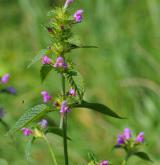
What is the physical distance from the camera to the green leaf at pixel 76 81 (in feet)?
6.01

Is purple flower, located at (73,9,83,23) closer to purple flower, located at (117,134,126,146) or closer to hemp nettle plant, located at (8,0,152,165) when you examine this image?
hemp nettle plant, located at (8,0,152,165)

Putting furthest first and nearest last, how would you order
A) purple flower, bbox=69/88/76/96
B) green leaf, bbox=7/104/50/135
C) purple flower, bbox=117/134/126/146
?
purple flower, bbox=117/134/126/146 → purple flower, bbox=69/88/76/96 → green leaf, bbox=7/104/50/135

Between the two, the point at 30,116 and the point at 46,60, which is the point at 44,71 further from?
the point at 30,116

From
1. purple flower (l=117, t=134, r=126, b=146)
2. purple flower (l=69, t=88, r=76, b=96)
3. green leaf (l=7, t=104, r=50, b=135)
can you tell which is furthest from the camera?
purple flower (l=117, t=134, r=126, b=146)

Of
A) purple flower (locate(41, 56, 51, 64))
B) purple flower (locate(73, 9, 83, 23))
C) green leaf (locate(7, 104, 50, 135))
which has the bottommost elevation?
green leaf (locate(7, 104, 50, 135))

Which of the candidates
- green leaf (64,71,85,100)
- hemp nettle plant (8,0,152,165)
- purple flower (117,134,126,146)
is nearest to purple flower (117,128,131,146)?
purple flower (117,134,126,146)

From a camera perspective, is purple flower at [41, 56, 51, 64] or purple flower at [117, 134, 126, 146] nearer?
purple flower at [41, 56, 51, 64]

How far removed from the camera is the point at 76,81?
73.4 inches

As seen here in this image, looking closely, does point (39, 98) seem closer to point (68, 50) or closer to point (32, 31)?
point (32, 31)

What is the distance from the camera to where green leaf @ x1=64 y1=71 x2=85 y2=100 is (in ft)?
6.01

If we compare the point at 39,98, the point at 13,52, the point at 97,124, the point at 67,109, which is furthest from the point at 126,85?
the point at 67,109

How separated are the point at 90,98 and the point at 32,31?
92cm

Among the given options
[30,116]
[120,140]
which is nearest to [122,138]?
[120,140]

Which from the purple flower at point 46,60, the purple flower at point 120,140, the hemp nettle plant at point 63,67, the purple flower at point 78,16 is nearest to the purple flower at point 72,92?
the hemp nettle plant at point 63,67
